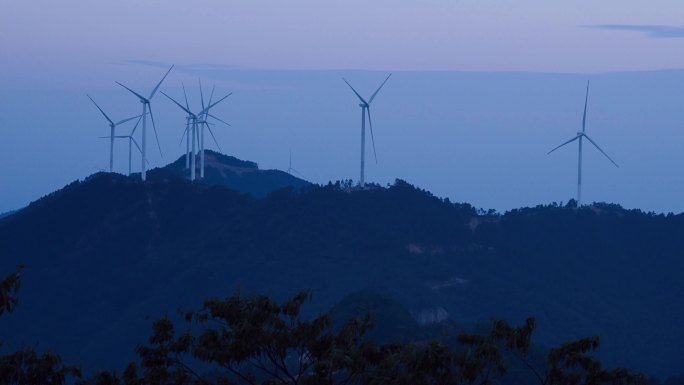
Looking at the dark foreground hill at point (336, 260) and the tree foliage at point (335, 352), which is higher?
the tree foliage at point (335, 352)

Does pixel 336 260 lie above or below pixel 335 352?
below

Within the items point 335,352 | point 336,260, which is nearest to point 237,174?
point 336,260

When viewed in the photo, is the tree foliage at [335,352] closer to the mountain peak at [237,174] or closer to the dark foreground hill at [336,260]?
the dark foreground hill at [336,260]

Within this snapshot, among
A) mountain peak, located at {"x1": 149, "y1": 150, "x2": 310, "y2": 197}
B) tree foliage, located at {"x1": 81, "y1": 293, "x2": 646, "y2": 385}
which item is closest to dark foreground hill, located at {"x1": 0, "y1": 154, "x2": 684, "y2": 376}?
mountain peak, located at {"x1": 149, "y1": 150, "x2": 310, "y2": 197}

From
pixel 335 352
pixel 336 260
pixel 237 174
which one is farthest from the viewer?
pixel 237 174

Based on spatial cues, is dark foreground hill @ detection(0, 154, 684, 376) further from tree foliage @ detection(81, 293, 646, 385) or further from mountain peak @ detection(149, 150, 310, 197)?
tree foliage @ detection(81, 293, 646, 385)

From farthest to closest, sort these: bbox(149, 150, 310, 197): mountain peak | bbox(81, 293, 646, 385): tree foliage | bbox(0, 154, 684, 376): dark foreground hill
Result: bbox(149, 150, 310, 197): mountain peak, bbox(0, 154, 684, 376): dark foreground hill, bbox(81, 293, 646, 385): tree foliage

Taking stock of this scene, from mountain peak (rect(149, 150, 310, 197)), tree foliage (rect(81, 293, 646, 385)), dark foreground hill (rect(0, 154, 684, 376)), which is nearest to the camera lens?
tree foliage (rect(81, 293, 646, 385))

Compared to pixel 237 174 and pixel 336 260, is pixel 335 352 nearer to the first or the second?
pixel 336 260

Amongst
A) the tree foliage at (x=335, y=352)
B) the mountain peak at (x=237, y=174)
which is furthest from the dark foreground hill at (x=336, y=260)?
the tree foliage at (x=335, y=352)
